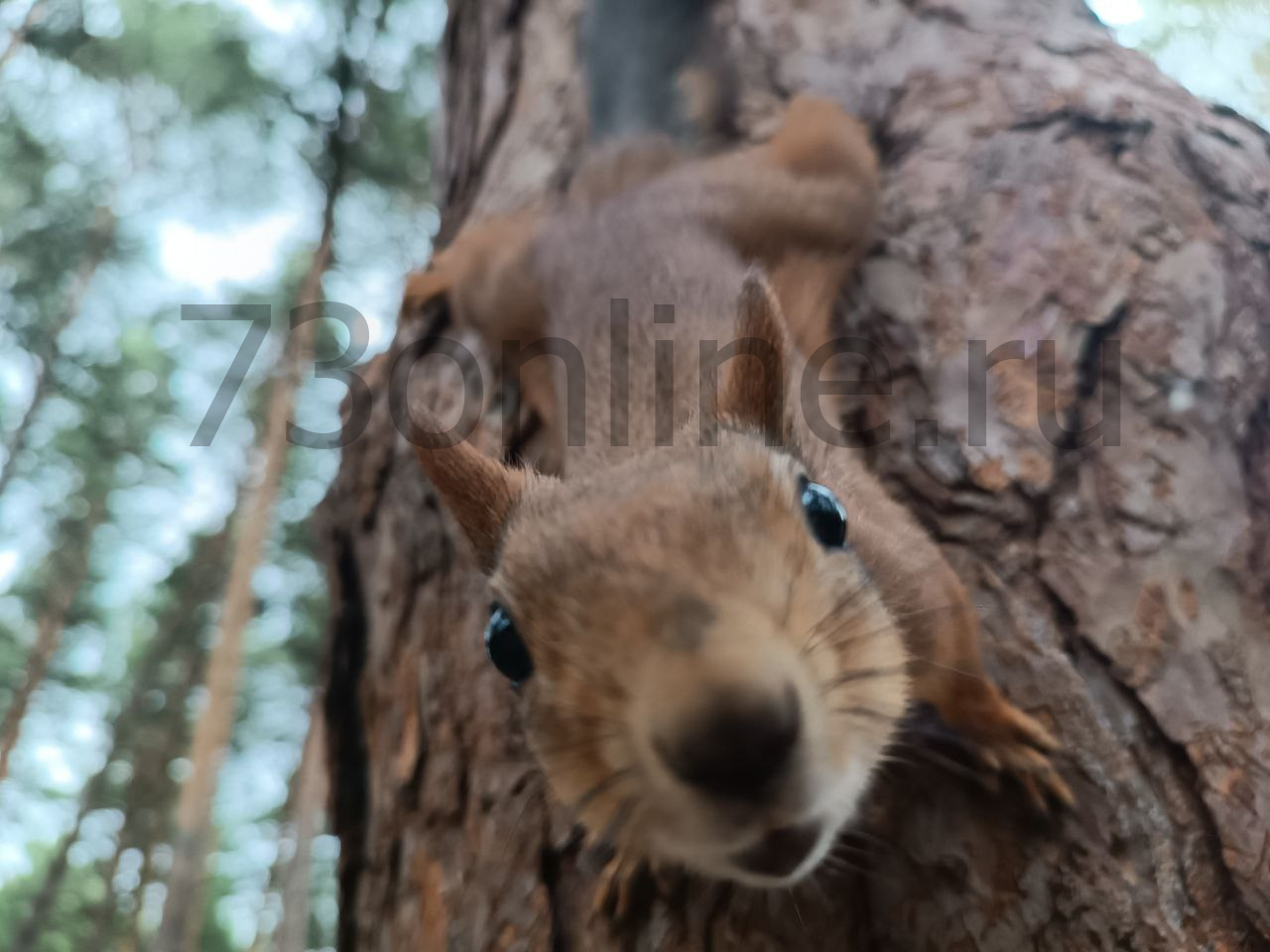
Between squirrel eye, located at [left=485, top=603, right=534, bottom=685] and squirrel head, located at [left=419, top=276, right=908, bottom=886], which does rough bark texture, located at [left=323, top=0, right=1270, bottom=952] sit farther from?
squirrel eye, located at [left=485, top=603, right=534, bottom=685]

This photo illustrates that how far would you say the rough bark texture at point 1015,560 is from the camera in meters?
1.08

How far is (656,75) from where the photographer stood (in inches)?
103

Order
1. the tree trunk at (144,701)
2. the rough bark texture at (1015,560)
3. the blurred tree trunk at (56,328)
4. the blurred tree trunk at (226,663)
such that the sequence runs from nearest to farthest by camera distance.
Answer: the rough bark texture at (1015,560), the blurred tree trunk at (226,663), the blurred tree trunk at (56,328), the tree trunk at (144,701)

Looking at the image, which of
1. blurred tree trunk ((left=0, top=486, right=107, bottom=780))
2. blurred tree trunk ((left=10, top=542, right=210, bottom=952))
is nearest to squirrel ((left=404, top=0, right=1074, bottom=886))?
blurred tree trunk ((left=10, top=542, right=210, bottom=952))

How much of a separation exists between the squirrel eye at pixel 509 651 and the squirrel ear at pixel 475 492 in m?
0.20

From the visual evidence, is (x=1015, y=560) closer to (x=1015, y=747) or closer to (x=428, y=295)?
(x=1015, y=747)

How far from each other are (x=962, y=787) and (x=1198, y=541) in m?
0.50

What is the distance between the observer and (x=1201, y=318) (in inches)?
57.3

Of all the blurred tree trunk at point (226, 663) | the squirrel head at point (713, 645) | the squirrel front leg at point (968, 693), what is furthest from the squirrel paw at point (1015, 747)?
the blurred tree trunk at point (226, 663)

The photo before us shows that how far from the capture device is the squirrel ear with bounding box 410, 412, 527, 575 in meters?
1.32

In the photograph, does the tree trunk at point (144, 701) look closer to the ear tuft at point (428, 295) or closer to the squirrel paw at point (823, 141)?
the ear tuft at point (428, 295)

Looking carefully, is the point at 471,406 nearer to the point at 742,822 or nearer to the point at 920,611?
the point at 920,611

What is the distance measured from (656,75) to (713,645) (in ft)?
7.37

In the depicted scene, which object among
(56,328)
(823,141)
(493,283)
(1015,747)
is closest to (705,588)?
(1015,747)
